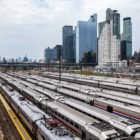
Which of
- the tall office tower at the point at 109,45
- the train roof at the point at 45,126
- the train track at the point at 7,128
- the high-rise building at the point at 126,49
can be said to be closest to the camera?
the train roof at the point at 45,126

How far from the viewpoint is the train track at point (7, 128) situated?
18.5 meters

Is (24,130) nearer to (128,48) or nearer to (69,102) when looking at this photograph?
(69,102)

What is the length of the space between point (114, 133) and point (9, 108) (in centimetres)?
2183

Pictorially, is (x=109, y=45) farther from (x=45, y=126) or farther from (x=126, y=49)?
(x=45, y=126)

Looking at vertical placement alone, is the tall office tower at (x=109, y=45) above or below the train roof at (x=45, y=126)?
above

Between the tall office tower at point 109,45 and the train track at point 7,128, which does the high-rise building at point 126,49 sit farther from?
the train track at point 7,128

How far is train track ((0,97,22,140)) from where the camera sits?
60.7ft

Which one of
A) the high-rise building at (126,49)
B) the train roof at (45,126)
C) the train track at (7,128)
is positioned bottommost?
the train track at (7,128)

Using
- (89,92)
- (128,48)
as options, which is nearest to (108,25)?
(128,48)

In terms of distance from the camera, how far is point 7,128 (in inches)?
825

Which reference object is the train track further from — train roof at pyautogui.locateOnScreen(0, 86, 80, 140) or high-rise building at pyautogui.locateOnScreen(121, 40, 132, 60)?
high-rise building at pyautogui.locateOnScreen(121, 40, 132, 60)

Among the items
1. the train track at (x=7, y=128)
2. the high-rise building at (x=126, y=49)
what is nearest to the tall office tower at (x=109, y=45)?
the high-rise building at (x=126, y=49)

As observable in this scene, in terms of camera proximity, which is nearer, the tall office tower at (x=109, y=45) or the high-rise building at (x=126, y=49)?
the tall office tower at (x=109, y=45)

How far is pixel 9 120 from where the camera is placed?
23531 millimetres
